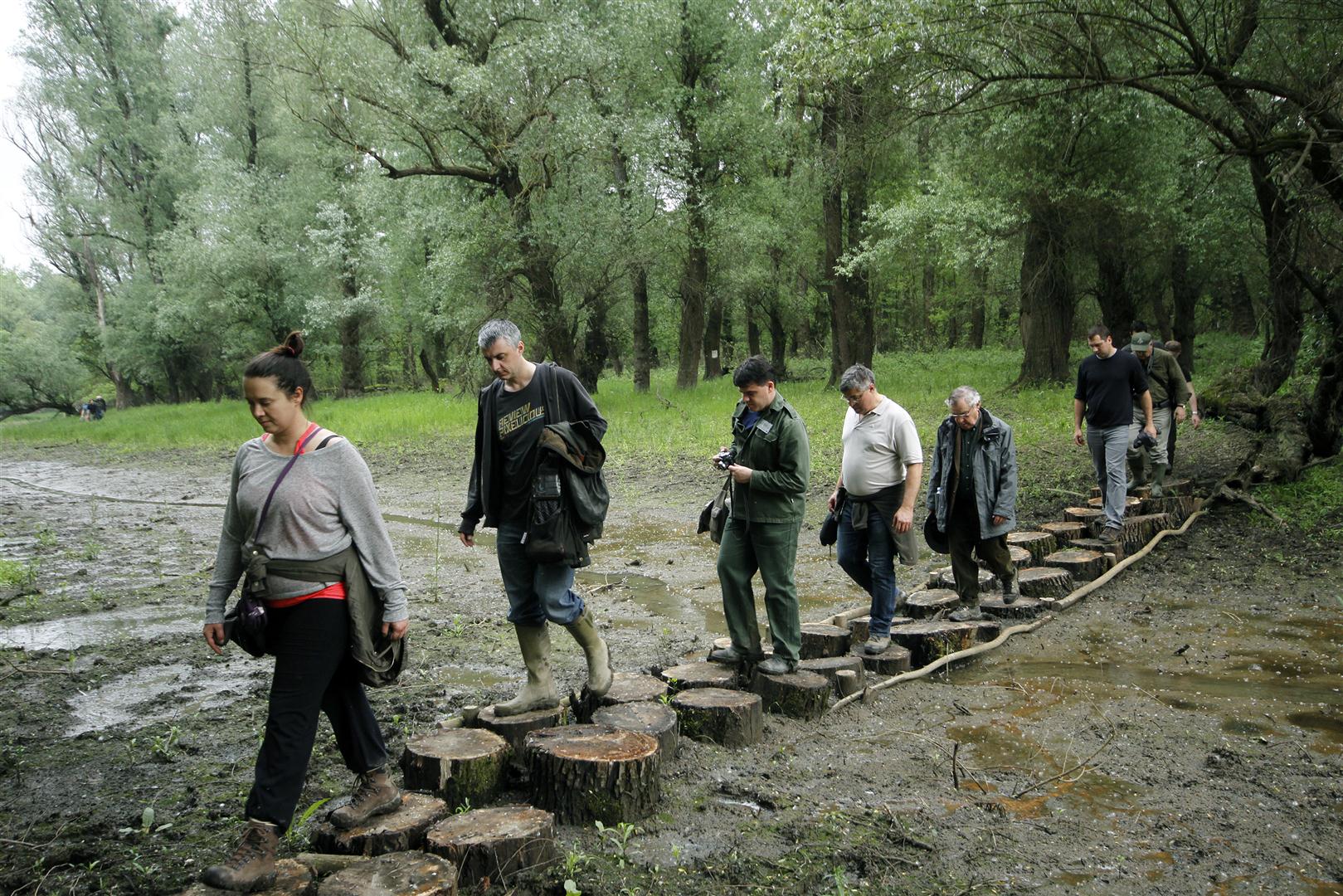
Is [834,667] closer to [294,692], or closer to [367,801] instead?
[367,801]

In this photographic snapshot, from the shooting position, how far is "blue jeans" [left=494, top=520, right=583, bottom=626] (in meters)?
4.76

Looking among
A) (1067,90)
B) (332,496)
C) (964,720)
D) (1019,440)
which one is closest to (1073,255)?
(1019,440)

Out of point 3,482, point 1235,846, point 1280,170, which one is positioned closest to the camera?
point 1235,846

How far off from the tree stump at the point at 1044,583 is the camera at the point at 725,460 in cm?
369

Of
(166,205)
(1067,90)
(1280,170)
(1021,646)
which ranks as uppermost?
(166,205)

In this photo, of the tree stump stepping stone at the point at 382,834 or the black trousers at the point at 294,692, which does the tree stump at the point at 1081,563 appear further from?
the black trousers at the point at 294,692

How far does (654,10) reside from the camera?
902 inches

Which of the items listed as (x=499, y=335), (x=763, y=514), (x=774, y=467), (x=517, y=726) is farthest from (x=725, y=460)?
(x=517, y=726)

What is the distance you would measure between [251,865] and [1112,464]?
9.03 meters

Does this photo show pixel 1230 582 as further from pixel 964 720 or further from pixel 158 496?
pixel 158 496

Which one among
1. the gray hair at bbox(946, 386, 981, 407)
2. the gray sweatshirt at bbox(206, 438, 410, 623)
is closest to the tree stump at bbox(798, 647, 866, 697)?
the gray hair at bbox(946, 386, 981, 407)

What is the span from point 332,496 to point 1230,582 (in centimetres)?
874

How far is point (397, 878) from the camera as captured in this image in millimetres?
3367

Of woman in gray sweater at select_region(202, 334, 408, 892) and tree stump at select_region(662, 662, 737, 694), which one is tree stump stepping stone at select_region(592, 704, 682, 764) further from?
woman in gray sweater at select_region(202, 334, 408, 892)
